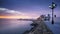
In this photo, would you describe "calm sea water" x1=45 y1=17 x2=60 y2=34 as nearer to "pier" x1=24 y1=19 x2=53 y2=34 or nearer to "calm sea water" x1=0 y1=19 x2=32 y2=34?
"pier" x1=24 y1=19 x2=53 y2=34

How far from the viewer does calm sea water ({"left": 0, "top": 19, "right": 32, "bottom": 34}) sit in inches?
63.7

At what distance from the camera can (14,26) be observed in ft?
5.35

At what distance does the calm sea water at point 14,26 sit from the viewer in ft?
5.31

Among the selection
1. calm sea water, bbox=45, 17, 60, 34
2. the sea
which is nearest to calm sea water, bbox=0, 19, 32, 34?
the sea

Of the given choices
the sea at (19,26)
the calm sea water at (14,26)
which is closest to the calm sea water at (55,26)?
the sea at (19,26)

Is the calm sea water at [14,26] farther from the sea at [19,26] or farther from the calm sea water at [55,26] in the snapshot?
the calm sea water at [55,26]

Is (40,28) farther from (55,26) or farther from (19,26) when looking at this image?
(19,26)

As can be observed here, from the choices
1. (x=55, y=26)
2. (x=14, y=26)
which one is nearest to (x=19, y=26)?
(x=14, y=26)

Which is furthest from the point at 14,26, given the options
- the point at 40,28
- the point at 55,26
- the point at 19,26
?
the point at 55,26

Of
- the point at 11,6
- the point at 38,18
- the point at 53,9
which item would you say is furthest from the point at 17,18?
the point at 53,9

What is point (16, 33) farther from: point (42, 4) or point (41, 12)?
point (42, 4)

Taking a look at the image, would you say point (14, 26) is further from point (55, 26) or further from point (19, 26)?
point (55, 26)

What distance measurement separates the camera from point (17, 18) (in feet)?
5.44

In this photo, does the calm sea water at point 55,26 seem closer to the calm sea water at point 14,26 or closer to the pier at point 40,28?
the pier at point 40,28
